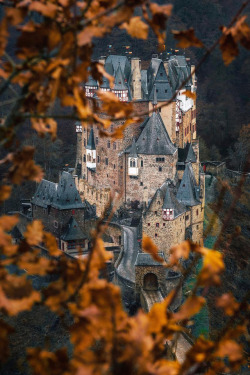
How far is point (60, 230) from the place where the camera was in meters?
30.7

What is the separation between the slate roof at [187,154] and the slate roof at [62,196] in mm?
6087

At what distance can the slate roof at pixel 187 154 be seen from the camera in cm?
3426

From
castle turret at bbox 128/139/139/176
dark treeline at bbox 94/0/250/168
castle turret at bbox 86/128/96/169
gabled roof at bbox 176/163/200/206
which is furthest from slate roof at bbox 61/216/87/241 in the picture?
dark treeline at bbox 94/0/250/168

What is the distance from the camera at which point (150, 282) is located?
2475cm

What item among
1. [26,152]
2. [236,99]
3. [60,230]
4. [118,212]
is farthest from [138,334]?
[236,99]

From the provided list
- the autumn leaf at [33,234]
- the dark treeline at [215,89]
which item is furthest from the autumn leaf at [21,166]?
the dark treeline at [215,89]

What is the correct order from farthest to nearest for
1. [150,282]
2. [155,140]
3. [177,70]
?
[177,70] → [155,140] → [150,282]

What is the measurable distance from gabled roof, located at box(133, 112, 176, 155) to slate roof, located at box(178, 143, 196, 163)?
5.28 ft

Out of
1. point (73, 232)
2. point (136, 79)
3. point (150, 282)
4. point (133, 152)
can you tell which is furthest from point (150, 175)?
point (150, 282)

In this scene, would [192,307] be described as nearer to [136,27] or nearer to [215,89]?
[136,27]

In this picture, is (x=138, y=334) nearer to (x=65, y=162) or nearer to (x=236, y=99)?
(x=65, y=162)

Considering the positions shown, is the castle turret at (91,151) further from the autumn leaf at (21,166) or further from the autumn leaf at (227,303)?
the autumn leaf at (227,303)

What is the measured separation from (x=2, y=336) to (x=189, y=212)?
28.3m

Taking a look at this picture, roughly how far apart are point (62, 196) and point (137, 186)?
403 centimetres
